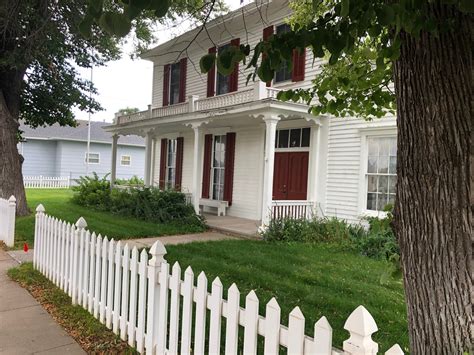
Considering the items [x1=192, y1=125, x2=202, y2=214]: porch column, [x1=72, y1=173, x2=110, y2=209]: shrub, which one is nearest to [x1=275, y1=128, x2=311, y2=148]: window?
[x1=192, y1=125, x2=202, y2=214]: porch column

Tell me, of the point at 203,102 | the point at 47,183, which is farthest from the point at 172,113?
the point at 47,183

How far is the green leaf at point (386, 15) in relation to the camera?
5.35ft

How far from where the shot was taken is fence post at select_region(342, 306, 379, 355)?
1.79 m

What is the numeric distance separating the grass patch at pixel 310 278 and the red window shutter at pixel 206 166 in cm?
592

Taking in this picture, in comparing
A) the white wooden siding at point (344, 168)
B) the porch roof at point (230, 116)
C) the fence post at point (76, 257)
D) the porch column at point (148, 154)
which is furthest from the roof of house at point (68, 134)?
the fence post at point (76, 257)

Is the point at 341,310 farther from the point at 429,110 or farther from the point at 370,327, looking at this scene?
the point at 429,110

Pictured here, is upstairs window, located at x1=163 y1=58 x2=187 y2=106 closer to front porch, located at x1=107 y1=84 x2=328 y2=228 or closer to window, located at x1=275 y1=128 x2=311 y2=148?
front porch, located at x1=107 y1=84 x2=328 y2=228

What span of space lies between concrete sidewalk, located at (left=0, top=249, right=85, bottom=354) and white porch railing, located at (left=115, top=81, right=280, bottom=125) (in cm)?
721

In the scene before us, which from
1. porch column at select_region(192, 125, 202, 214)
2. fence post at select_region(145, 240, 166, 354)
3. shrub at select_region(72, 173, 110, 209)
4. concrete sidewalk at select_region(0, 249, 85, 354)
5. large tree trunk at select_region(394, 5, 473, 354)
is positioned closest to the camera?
large tree trunk at select_region(394, 5, 473, 354)

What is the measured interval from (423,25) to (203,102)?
36.2 ft

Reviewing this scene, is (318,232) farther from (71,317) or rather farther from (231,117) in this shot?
(71,317)

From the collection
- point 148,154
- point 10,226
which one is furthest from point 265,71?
point 148,154

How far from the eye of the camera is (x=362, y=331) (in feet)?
5.88

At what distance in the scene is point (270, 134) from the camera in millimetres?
10031
